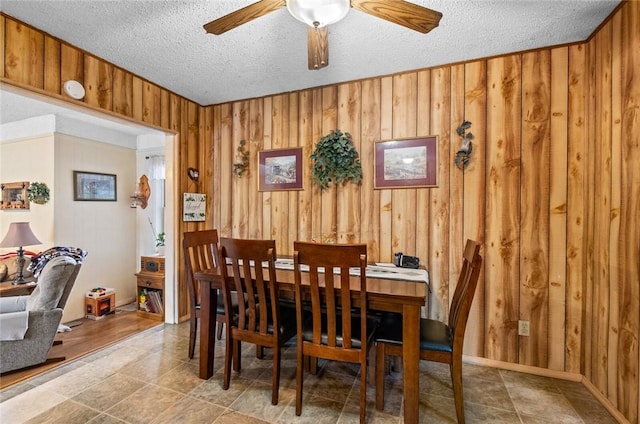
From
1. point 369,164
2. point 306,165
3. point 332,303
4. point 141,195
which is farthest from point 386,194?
point 141,195

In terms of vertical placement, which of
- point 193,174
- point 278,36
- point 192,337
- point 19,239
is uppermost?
point 278,36

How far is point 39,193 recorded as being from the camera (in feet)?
11.5

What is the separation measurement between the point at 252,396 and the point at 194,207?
7.16ft

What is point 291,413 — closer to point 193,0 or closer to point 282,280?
point 282,280

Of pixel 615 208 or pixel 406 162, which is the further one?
pixel 406 162

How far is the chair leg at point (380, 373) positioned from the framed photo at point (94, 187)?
13.5ft

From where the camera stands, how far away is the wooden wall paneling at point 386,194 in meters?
2.74

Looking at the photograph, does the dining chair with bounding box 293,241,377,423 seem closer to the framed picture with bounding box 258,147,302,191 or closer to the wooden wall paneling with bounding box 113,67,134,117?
the framed picture with bounding box 258,147,302,191

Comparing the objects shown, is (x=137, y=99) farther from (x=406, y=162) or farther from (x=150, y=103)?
(x=406, y=162)

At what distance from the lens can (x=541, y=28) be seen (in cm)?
204

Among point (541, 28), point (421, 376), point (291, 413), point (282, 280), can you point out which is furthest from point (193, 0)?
point (421, 376)

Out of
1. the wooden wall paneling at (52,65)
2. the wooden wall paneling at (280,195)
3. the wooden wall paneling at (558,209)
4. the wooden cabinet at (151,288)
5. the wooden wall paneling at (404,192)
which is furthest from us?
the wooden cabinet at (151,288)

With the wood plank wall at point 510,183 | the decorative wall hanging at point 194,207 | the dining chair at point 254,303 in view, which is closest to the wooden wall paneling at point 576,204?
the wood plank wall at point 510,183

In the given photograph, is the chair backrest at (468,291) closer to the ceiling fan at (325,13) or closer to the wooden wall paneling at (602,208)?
the wooden wall paneling at (602,208)
